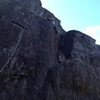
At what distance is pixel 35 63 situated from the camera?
18.7 meters

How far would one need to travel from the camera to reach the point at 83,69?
859 inches

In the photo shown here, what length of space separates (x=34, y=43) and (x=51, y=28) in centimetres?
286

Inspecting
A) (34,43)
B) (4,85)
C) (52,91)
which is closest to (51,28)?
(34,43)

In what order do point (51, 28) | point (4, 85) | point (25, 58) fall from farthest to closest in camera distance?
point (51, 28) → point (25, 58) → point (4, 85)

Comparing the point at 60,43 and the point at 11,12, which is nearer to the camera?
the point at 11,12

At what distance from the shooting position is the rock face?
17672mm

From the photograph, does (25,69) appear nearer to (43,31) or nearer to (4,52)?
(4,52)

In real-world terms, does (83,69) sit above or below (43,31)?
below

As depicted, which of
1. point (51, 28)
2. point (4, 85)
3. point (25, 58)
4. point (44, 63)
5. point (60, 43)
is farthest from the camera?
point (60, 43)

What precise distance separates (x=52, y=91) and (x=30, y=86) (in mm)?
2096

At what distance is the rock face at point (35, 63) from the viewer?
17672 mm

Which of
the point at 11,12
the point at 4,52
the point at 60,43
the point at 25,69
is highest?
the point at 11,12

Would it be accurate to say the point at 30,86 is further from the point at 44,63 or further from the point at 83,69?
the point at 83,69

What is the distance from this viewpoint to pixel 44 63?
1948 cm
